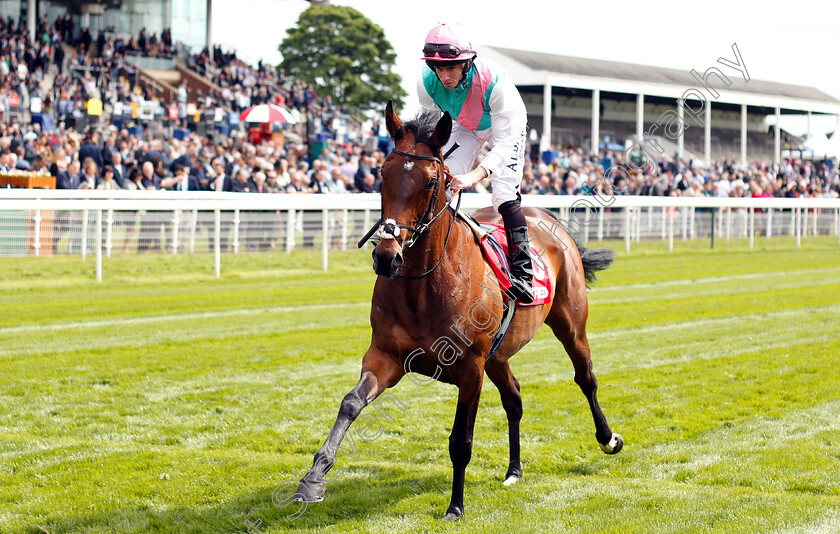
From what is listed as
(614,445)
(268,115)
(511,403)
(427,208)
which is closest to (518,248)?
(511,403)

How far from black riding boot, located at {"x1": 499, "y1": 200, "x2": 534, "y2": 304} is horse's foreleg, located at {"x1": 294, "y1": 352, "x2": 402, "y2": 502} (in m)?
0.94

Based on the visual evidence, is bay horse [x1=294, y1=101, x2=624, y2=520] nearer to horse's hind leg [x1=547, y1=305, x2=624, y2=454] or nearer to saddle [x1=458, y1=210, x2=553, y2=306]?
saddle [x1=458, y1=210, x2=553, y2=306]

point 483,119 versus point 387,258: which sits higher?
point 483,119

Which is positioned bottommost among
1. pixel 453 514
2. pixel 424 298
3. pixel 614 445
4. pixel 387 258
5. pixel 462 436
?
pixel 453 514

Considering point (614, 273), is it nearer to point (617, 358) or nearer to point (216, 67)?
point (617, 358)

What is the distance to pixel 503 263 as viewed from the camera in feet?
14.5

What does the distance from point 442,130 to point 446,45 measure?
1.59 ft

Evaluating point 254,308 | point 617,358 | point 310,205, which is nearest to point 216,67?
point 310,205

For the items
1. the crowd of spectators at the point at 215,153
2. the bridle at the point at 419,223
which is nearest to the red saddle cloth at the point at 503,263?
the bridle at the point at 419,223

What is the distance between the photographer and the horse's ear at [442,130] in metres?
3.66

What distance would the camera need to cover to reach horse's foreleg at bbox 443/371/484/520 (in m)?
3.88

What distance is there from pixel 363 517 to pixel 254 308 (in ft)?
21.8

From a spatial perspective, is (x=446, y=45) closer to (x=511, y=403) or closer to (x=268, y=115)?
(x=511, y=403)

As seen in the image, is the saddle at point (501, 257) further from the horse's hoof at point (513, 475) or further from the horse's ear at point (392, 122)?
the horse's hoof at point (513, 475)
